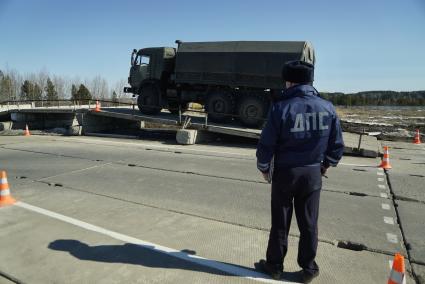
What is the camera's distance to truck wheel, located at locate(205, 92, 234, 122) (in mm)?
15484

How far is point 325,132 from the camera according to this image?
3430mm

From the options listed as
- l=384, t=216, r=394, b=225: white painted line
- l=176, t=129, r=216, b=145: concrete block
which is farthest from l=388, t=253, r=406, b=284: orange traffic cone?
l=176, t=129, r=216, b=145: concrete block

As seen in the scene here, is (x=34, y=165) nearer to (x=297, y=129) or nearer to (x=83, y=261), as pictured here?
(x=83, y=261)

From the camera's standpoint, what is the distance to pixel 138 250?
4.38 meters

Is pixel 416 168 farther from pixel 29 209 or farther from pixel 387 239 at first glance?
pixel 29 209

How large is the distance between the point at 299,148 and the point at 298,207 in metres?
0.58

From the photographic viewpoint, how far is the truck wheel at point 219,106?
50.8ft

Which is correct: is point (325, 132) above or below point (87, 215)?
above

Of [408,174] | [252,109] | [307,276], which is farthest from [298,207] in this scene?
[252,109]

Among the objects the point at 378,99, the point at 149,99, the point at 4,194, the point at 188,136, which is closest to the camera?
the point at 4,194

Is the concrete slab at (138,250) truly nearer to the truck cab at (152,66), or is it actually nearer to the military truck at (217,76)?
the military truck at (217,76)

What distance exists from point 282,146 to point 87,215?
3.54 meters

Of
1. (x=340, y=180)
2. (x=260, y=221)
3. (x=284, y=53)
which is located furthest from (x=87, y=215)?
(x=284, y=53)

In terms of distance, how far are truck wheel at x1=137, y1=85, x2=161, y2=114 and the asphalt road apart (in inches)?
312
